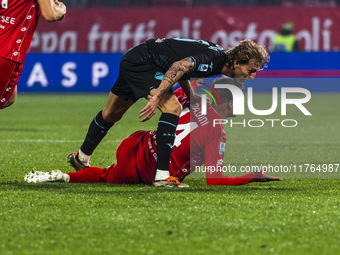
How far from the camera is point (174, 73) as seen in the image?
4727 millimetres

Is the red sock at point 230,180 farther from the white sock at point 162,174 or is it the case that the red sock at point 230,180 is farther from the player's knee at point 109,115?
the player's knee at point 109,115

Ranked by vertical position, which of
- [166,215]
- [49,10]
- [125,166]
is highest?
[49,10]

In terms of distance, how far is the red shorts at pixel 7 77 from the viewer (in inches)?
186

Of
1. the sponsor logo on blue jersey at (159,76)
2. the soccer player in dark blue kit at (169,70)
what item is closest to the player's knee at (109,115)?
the soccer player in dark blue kit at (169,70)

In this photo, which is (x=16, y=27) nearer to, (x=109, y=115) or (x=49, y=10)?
(x=49, y=10)

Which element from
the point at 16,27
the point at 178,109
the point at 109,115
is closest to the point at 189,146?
the point at 178,109

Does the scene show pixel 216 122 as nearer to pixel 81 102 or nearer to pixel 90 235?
pixel 90 235

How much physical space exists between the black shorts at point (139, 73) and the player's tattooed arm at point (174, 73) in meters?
0.17

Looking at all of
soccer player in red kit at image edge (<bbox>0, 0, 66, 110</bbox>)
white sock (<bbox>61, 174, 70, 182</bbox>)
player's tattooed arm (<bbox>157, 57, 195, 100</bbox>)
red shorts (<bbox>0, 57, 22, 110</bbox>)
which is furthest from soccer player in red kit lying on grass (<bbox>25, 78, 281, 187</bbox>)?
soccer player in red kit at image edge (<bbox>0, 0, 66, 110</bbox>)

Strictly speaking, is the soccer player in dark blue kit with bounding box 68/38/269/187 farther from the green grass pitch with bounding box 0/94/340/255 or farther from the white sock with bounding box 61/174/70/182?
the white sock with bounding box 61/174/70/182

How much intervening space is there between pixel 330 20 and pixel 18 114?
11.8 metres

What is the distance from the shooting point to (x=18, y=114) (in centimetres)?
1284

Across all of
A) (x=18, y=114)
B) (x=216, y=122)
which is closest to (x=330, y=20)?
(x=18, y=114)

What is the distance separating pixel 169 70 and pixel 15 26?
1118 mm
